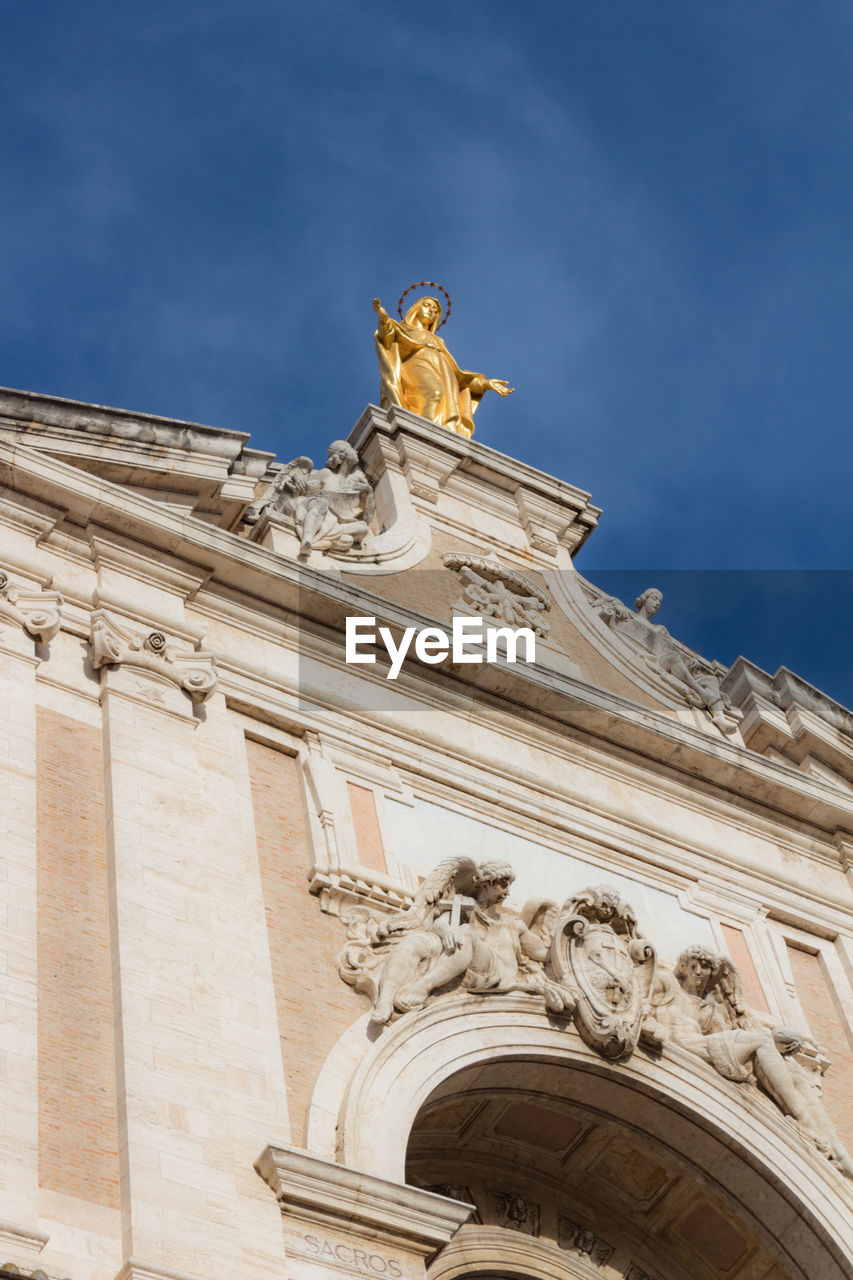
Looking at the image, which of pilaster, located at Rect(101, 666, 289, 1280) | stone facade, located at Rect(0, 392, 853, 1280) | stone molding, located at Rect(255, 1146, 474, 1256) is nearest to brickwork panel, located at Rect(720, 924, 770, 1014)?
stone facade, located at Rect(0, 392, 853, 1280)

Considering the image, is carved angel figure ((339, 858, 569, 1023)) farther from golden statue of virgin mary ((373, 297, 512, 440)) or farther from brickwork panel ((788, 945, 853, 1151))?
golden statue of virgin mary ((373, 297, 512, 440))

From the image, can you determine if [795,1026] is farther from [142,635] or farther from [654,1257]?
[142,635]

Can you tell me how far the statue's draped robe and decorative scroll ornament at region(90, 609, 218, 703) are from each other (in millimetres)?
5736

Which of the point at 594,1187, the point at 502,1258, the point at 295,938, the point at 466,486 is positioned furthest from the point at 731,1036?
the point at 466,486

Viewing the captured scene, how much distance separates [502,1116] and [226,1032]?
118 inches

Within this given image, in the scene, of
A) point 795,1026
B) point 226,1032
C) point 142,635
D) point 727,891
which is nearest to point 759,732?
point 727,891

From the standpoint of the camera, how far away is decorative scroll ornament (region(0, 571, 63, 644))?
1420cm

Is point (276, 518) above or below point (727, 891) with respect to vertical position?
above

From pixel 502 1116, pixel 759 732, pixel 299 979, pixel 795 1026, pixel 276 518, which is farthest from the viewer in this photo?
pixel 759 732

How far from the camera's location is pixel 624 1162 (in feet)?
49.5

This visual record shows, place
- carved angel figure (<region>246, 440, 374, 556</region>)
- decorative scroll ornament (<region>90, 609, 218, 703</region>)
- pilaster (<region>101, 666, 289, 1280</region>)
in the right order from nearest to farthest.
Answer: pilaster (<region>101, 666, 289, 1280</region>)
decorative scroll ornament (<region>90, 609, 218, 703</region>)
carved angel figure (<region>246, 440, 374, 556</region>)

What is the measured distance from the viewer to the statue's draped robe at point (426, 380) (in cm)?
2014

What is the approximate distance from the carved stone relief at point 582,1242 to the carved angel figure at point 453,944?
2.00m

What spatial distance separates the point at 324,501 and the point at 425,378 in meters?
3.12
